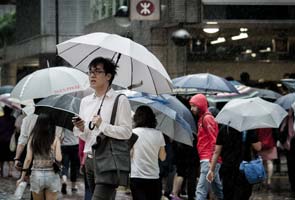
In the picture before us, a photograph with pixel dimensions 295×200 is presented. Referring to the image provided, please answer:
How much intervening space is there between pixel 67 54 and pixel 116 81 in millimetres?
698

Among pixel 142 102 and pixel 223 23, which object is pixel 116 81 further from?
pixel 223 23

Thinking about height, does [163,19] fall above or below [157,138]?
above

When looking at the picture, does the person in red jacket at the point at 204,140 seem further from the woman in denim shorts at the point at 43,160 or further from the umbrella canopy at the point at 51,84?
the woman in denim shorts at the point at 43,160

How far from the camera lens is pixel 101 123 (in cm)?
708

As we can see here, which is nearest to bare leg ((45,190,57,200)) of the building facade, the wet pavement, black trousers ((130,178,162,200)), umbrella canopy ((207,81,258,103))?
black trousers ((130,178,162,200))

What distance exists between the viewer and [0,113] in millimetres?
19672

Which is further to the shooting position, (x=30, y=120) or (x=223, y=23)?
(x=223, y=23)

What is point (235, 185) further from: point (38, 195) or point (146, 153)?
point (38, 195)

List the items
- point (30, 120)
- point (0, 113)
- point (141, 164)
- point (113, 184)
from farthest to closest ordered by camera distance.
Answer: point (0, 113) < point (30, 120) < point (141, 164) < point (113, 184)

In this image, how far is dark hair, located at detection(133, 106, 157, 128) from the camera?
9.63 metres

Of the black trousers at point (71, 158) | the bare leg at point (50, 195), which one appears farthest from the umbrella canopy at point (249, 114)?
the black trousers at point (71, 158)

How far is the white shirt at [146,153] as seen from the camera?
9617mm

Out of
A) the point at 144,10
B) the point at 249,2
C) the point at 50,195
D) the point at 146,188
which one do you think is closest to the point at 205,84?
the point at 146,188

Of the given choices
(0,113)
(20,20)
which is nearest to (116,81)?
(0,113)
